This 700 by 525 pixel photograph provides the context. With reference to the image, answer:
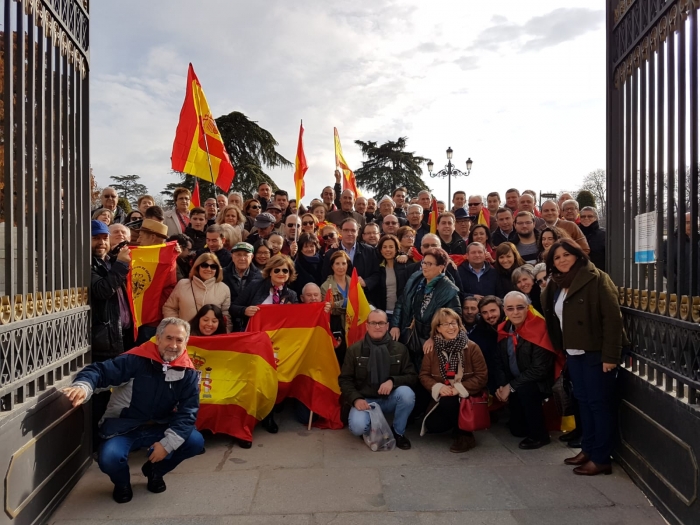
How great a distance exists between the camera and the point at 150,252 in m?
6.14

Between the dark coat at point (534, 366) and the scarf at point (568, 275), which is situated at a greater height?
the scarf at point (568, 275)

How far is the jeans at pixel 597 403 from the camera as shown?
4.60 metres

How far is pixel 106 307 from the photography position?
16.6 ft


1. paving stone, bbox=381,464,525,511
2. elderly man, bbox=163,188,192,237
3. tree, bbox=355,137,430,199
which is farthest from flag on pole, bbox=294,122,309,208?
tree, bbox=355,137,430,199

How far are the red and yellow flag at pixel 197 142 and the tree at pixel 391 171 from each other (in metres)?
32.3

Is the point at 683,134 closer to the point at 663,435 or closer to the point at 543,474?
the point at 663,435

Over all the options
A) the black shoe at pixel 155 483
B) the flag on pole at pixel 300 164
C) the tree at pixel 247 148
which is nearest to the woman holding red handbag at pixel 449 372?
the black shoe at pixel 155 483

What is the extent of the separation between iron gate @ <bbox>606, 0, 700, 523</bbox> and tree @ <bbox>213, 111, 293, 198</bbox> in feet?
73.6

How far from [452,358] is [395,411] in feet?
2.58

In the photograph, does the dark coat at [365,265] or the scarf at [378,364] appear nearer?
the scarf at [378,364]

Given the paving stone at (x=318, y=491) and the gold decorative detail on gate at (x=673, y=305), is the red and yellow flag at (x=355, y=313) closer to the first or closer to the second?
the paving stone at (x=318, y=491)

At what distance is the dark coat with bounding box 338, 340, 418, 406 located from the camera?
5543 mm

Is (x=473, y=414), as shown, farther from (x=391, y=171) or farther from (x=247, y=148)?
(x=391, y=171)

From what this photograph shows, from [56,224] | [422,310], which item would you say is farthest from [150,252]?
[422,310]
